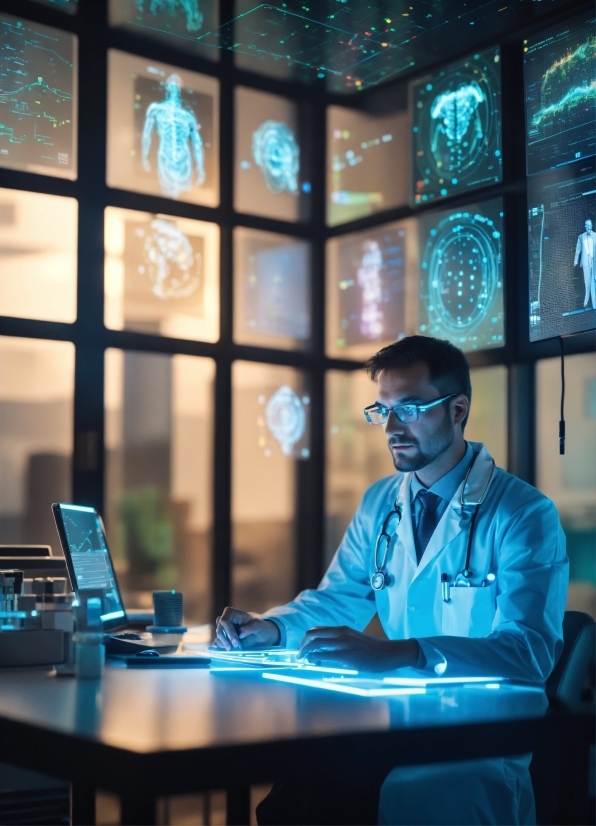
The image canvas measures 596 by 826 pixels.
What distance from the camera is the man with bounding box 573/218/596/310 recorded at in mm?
3486

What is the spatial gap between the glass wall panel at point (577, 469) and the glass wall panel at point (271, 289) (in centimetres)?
132

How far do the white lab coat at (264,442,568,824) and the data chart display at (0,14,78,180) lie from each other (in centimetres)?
203

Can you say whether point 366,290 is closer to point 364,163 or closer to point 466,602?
point 364,163

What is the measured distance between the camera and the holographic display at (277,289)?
4535 mm

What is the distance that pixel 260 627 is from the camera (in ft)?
8.20

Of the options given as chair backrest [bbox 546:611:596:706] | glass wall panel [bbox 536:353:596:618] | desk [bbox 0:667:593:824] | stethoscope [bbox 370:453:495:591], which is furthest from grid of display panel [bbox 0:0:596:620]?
desk [bbox 0:667:593:824]

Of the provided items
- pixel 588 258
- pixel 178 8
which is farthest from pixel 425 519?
pixel 178 8

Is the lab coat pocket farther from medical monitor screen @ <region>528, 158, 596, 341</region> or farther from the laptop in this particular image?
medical monitor screen @ <region>528, 158, 596, 341</region>

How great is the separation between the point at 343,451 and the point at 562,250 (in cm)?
152

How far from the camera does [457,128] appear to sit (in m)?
4.14

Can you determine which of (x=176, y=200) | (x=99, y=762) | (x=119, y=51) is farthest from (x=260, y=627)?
(x=119, y=51)

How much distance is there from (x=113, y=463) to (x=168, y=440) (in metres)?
0.28

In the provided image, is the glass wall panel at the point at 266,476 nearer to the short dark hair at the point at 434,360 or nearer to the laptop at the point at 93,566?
the laptop at the point at 93,566

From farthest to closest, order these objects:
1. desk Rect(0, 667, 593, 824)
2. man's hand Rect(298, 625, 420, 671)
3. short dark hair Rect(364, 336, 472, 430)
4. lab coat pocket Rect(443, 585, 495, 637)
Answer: short dark hair Rect(364, 336, 472, 430)
lab coat pocket Rect(443, 585, 495, 637)
man's hand Rect(298, 625, 420, 671)
desk Rect(0, 667, 593, 824)
